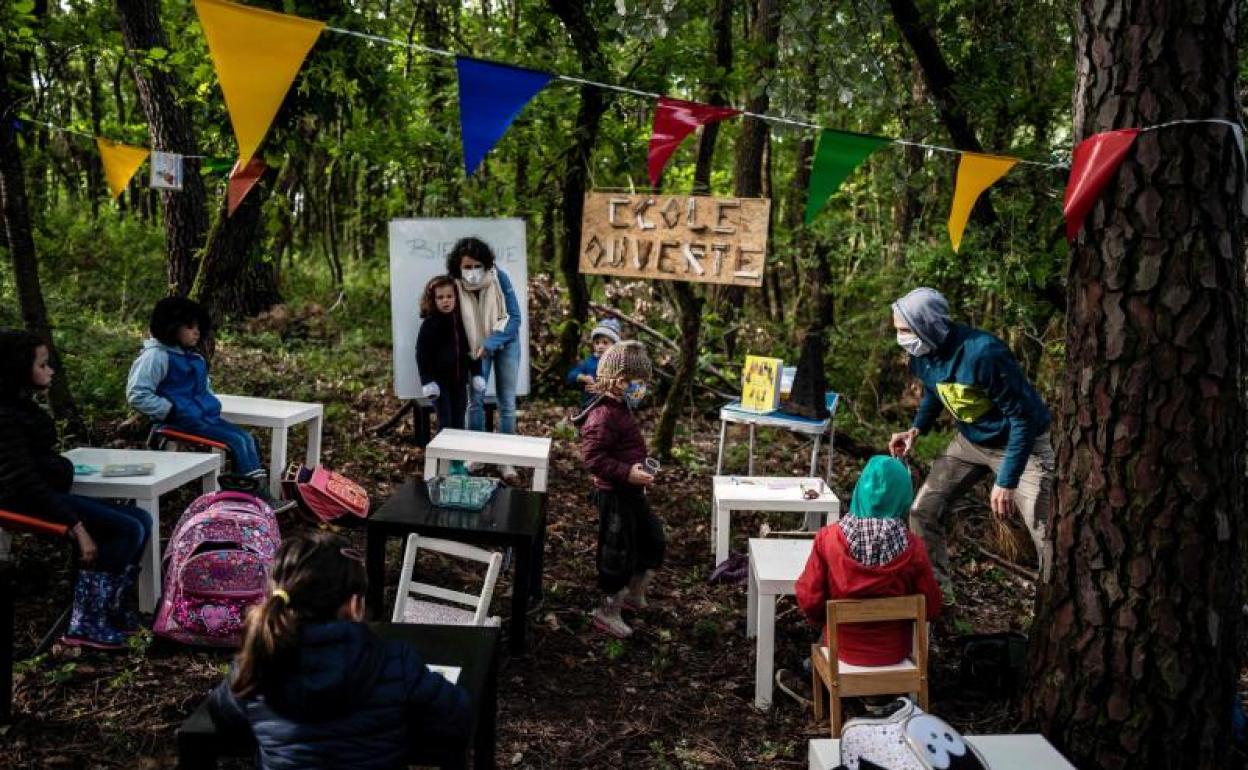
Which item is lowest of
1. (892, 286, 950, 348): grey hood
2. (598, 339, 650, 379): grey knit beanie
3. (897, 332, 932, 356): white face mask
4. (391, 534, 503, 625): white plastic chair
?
(391, 534, 503, 625): white plastic chair

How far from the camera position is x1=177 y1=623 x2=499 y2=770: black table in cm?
228

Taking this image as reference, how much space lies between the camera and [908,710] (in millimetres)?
2289

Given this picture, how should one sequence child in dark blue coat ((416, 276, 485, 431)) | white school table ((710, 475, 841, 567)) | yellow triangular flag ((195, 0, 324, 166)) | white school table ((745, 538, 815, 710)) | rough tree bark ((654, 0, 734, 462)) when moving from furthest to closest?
rough tree bark ((654, 0, 734, 462)) < child in dark blue coat ((416, 276, 485, 431)) < white school table ((710, 475, 841, 567)) < yellow triangular flag ((195, 0, 324, 166)) < white school table ((745, 538, 815, 710))

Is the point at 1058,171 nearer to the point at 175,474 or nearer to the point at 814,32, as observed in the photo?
the point at 814,32

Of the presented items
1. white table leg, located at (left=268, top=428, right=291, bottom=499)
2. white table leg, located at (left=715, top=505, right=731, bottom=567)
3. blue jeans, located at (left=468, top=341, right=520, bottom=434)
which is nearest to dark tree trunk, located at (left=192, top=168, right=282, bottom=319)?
white table leg, located at (left=268, top=428, right=291, bottom=499)

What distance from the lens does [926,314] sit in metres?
4.55

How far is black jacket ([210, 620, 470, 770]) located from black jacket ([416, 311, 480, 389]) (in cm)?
455

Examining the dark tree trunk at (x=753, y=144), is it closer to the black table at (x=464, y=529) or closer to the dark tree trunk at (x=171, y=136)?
the dark tree trunk at (x=171, y=136)

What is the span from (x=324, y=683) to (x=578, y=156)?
6030 mm

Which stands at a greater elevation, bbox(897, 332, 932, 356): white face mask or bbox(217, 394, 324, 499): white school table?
bbox(897, 332, 932, 356): white face mask

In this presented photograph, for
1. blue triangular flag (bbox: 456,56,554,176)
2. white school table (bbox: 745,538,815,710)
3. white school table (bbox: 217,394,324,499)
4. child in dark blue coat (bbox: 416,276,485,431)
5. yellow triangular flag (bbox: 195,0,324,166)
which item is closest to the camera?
white school table (bbox: 745,538,815,710)

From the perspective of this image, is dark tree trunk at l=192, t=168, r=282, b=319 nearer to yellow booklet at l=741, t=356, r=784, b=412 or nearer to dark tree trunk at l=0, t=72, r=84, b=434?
dark tree trunk at l=0, t=72, r=84, b=434

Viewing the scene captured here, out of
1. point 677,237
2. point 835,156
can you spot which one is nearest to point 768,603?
point 835,156

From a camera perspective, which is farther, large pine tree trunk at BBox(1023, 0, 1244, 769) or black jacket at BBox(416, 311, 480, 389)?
black jacket at BBox(416, 311, 480, 389)
